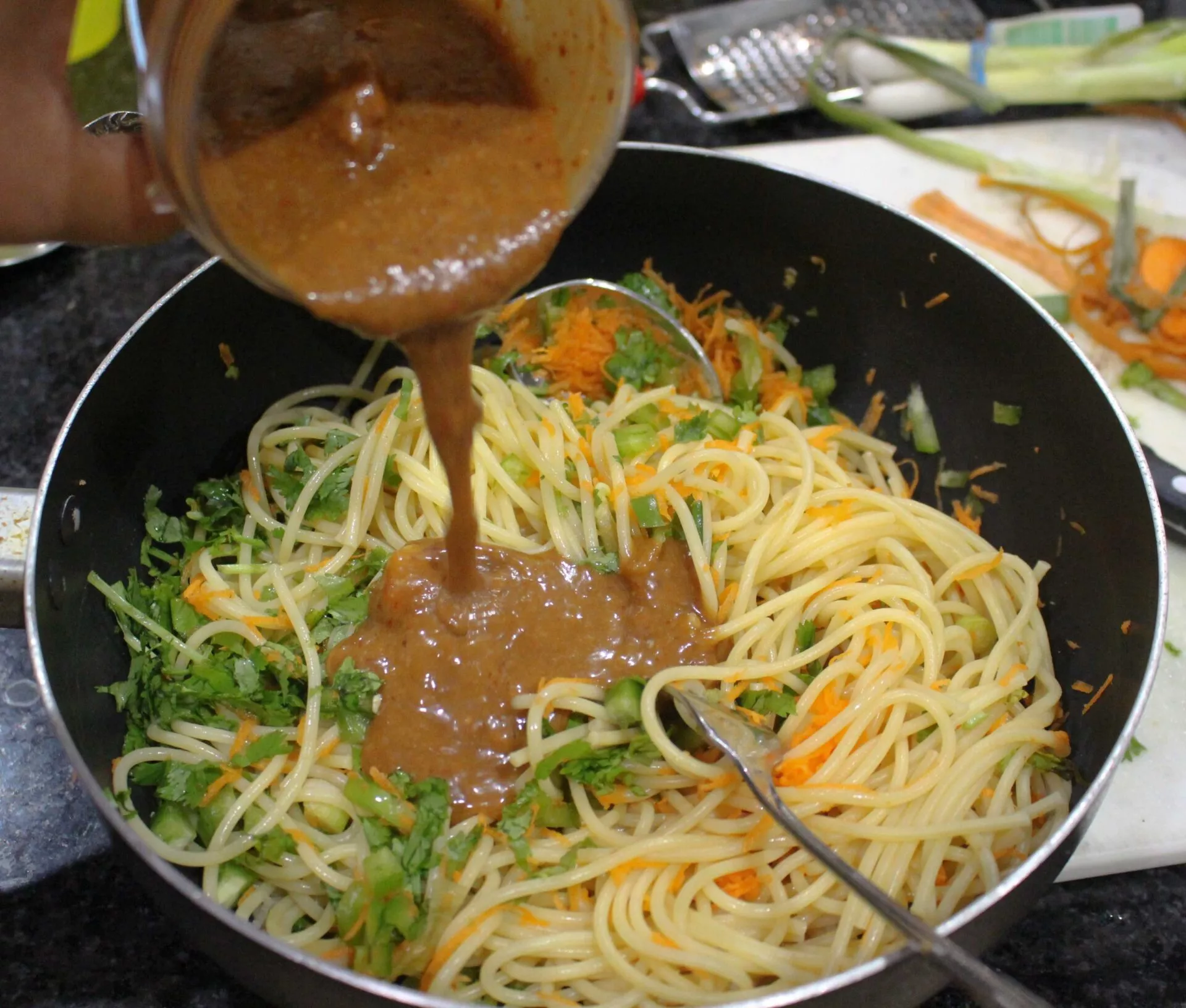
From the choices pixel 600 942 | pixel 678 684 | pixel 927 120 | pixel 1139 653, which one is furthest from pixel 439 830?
pixel 927 120

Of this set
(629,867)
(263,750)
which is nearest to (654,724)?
(629,867)

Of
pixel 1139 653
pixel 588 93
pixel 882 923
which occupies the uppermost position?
pixel 588 93

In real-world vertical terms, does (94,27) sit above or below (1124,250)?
above

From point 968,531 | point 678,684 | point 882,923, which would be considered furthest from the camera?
point 968,531

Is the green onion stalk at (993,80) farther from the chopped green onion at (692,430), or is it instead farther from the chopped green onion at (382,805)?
the chopped green onion at (382,805)

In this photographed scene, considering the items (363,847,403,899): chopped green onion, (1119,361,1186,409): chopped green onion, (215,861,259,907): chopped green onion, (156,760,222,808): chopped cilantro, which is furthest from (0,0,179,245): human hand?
(1119,361,1186,409): chopped green onion

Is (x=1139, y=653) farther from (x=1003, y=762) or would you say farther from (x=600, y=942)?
(x=600, y=942)

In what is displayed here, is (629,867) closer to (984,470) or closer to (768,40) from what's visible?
(984,470)

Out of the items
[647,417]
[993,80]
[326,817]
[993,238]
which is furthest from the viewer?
[993,80]

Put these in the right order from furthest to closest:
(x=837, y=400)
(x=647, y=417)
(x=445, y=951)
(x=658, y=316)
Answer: (x=837, y=400), (x=658, y=316), (x=647, y=417), (x=445, y=951)
